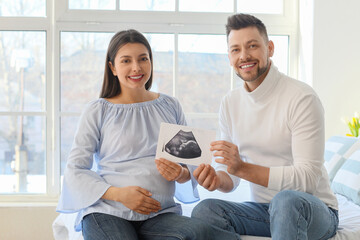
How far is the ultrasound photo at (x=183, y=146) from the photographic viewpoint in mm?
1673

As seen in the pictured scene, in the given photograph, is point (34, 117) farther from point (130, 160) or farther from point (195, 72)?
point (130, 160)

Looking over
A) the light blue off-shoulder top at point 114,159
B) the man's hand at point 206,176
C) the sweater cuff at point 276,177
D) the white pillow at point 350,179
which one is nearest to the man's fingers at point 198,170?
the man's hand at point 206,176

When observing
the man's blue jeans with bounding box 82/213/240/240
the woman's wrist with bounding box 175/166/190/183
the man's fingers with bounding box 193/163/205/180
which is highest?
the man's fingers with bounding box 193/163/205/180

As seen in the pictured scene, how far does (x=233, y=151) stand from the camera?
5.39 ft

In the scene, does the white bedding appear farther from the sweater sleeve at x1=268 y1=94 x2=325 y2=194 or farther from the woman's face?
the woman's face

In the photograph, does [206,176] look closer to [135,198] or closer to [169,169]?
[169,169]

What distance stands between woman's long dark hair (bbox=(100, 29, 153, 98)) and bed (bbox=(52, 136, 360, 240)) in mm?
595

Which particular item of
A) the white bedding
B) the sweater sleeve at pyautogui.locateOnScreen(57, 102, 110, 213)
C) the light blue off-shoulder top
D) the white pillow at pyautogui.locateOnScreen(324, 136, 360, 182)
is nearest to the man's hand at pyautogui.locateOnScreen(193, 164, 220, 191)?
the light blue off-shoulder top

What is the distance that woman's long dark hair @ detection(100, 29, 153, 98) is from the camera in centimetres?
186

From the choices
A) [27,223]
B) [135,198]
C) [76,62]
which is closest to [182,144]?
[135,198]

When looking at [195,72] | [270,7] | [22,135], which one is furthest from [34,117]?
[270,7]

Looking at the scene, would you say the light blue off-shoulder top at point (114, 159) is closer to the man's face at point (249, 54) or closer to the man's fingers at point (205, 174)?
the man's fingers at point (205, 174)

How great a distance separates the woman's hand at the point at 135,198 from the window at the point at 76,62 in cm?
146

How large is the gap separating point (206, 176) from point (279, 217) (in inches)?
14.0
